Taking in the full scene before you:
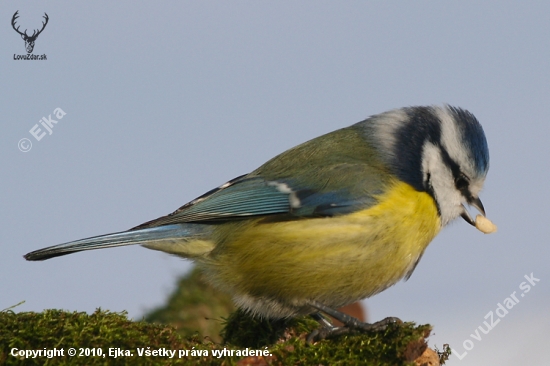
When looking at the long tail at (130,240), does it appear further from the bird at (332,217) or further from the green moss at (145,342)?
the green moss at (145,342)

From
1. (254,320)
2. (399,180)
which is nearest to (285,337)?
(254,320)

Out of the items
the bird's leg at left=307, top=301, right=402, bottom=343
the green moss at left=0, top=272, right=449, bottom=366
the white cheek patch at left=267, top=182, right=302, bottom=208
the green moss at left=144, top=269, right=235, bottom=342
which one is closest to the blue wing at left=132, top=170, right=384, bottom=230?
the white cheek patch at left=267, top=182, right=302, bottom=208

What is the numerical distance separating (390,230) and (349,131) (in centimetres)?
101

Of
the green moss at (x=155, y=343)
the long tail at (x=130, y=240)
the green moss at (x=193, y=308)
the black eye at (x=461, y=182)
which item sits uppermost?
the black eye at (x=461, y=182)

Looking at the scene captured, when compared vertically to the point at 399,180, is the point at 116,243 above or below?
below

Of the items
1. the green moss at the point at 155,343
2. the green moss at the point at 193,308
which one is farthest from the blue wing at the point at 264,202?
the green moss at the point at 193,308

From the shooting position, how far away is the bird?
4.29m

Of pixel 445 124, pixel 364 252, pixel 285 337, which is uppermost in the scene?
pixel 445 124

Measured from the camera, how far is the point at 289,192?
4531 millimetres

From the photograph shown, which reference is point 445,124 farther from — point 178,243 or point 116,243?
point 116,243

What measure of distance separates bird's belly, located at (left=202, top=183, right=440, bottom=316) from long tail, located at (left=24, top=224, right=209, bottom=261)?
1.01ft

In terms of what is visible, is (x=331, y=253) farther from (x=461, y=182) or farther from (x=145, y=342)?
(x=145, y=342)

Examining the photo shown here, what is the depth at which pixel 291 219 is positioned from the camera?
14.5ft

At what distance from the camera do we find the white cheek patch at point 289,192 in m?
4.47
